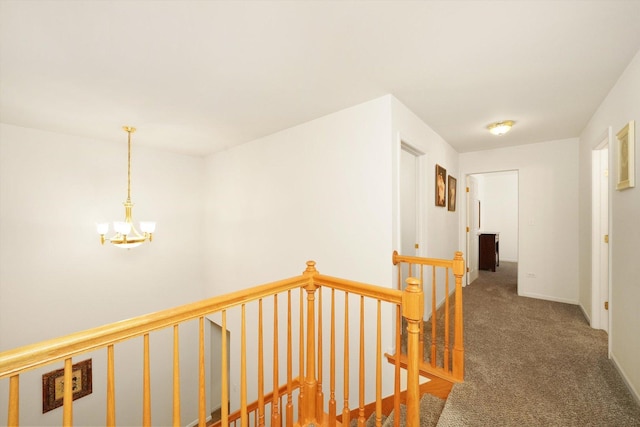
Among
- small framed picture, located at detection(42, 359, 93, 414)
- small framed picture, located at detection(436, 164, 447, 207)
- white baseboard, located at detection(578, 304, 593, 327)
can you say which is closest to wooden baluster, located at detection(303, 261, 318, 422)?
small framed picture, located at detection(436, 164, 447, 207)

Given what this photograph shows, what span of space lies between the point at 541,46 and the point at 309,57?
147 cm

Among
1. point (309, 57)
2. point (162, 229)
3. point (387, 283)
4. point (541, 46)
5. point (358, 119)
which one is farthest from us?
point (162, 229)

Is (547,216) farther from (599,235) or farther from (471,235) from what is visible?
(471,235)

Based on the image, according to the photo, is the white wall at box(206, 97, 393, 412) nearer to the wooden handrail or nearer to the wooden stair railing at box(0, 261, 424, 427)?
the wooden stair railing at box(0, 261, 424, 427)

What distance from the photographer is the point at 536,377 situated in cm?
204

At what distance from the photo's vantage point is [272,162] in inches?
139

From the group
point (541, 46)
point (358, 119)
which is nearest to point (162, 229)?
point (358, 119)

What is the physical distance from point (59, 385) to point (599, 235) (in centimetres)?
639

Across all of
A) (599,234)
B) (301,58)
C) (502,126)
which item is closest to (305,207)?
(301,58)

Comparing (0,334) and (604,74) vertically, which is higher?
(604,74)

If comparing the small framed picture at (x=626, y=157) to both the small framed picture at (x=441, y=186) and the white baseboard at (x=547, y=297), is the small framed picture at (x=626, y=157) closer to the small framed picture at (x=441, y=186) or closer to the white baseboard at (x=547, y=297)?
the small framed picture at (x=441, y=186)

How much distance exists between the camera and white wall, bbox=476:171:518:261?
24.0ft

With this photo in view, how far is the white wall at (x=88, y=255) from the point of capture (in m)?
3.01

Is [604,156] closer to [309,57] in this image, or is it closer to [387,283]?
[387,283]
